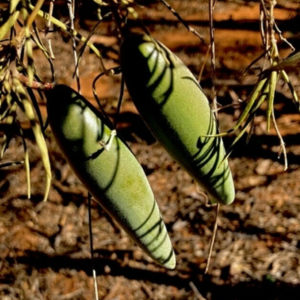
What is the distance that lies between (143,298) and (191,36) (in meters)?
1.11

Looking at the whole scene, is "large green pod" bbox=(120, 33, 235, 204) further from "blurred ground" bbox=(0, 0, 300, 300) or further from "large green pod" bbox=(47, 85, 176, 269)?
"blurred ground" bbox=(0, 0, 300, 300)

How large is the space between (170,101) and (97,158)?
10cm

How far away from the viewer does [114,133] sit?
535 mm

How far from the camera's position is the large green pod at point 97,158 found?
53cm

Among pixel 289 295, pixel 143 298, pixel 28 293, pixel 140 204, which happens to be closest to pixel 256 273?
pixel 289 295

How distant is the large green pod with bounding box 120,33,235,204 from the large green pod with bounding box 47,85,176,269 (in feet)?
0.16

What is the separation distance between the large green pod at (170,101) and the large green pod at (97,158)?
0.05 m

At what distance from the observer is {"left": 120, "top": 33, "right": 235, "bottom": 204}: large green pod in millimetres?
521

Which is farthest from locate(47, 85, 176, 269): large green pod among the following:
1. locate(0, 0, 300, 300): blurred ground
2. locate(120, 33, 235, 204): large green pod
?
locate(0, 0, 300, 300): blurred ground

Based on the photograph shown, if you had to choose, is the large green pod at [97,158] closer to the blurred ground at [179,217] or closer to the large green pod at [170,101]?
the large green pod at [170,101]

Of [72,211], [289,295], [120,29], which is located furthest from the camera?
[72,211]

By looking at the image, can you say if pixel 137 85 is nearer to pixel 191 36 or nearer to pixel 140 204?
pixel 140 204

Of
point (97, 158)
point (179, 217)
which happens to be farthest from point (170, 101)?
point (179, 217)

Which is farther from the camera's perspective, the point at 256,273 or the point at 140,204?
the point at 256,273
